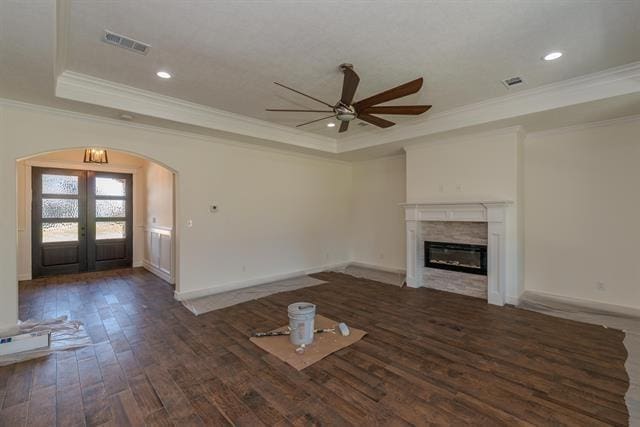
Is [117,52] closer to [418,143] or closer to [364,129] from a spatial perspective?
[364,129]

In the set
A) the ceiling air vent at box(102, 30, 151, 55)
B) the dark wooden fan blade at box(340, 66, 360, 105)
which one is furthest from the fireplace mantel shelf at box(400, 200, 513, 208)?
the ceiling air vent at box(102, 30, 151, 55)

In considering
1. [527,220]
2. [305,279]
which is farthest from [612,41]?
[305,279]

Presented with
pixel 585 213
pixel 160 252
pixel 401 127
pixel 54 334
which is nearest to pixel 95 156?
pixel 160 252

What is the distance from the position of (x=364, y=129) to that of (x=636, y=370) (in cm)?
480

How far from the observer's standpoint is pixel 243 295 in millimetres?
5164

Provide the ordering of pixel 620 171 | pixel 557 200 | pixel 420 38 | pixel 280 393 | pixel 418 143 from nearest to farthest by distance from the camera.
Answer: pixel 280 393 < pixel 420 38 < pixel 620 171 < pixel 557 200 < pixel 418 143

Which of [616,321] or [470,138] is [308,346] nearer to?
[616,321]

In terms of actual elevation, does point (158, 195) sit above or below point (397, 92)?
below

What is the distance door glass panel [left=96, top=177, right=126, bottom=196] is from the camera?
7.16 m

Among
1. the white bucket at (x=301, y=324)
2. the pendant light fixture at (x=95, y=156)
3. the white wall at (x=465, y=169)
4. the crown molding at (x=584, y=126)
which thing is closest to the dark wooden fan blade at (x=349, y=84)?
the white bucket at (x=301, y=324)

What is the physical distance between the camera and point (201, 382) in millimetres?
2641

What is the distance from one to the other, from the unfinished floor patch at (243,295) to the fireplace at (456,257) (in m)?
2.26

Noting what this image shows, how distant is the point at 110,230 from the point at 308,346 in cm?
661

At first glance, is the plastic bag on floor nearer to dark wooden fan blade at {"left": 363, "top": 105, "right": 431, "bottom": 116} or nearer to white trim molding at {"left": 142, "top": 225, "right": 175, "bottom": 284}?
white trim molding at {"left": 142, "top": 225, "right": 175, "bottom": 284}
